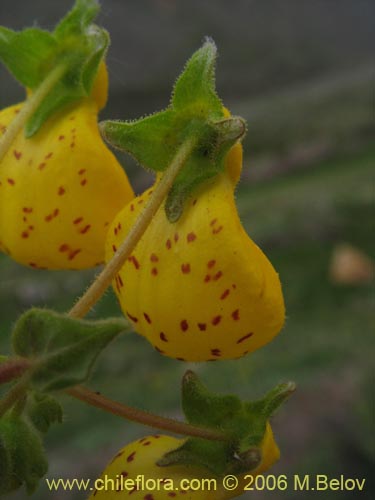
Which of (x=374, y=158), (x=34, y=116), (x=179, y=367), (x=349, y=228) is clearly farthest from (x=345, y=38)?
(x=34, y=116)

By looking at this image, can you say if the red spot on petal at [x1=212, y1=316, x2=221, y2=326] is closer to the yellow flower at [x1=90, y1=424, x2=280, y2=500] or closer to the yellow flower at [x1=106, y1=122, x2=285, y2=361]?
the yellow flower at [x1=106, y1=122, x2=285, y2=361]

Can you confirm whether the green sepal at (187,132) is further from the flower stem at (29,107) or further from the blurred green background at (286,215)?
the blurred green background at (286,215)

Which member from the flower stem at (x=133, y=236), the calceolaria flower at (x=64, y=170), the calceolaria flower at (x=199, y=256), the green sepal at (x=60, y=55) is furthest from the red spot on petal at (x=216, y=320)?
the green sepal at (x=60, y=55)

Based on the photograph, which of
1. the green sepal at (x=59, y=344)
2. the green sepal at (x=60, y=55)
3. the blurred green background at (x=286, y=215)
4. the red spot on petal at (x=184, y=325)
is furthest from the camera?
the blurred green background at (x=286, y=215)

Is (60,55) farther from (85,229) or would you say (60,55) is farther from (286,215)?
(286,215)

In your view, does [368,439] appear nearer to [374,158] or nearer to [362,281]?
[362,281]

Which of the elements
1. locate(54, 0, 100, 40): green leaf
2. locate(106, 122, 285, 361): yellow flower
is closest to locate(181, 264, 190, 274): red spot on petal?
locate(106, 122, 285, 361): yellow flower
